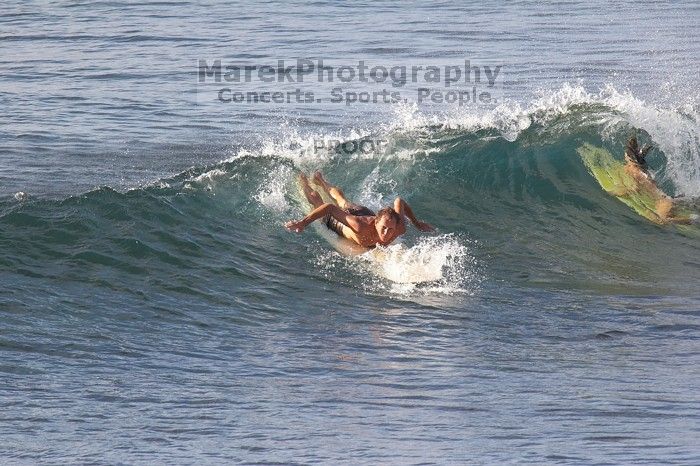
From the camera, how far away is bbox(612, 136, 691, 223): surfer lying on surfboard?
500 inches

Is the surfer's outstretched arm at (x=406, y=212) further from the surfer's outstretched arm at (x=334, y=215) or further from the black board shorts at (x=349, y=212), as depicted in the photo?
the surfer's outstretched arm at (x=334, y=215)

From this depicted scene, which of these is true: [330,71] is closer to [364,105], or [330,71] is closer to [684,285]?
[364,105]

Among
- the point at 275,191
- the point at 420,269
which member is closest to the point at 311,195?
the point at 275,191

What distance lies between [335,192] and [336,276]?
4.00 feet

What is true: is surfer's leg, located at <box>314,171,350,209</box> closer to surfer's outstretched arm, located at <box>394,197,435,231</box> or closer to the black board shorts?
the black board shorts

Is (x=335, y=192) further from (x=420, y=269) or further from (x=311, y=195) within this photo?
(x=420, y=269)

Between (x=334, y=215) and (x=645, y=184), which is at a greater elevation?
(x=645, y=184)

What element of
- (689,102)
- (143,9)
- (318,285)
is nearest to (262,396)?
(318,285)

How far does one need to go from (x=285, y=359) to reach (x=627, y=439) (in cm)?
280

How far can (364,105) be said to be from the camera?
17.8 metres

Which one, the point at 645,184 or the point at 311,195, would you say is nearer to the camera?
the point at 311,195

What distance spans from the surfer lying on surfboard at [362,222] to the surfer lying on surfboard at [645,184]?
3.02 meters

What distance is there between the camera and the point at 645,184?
42.4 ft

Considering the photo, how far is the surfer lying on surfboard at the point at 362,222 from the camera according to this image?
10.6 meters
